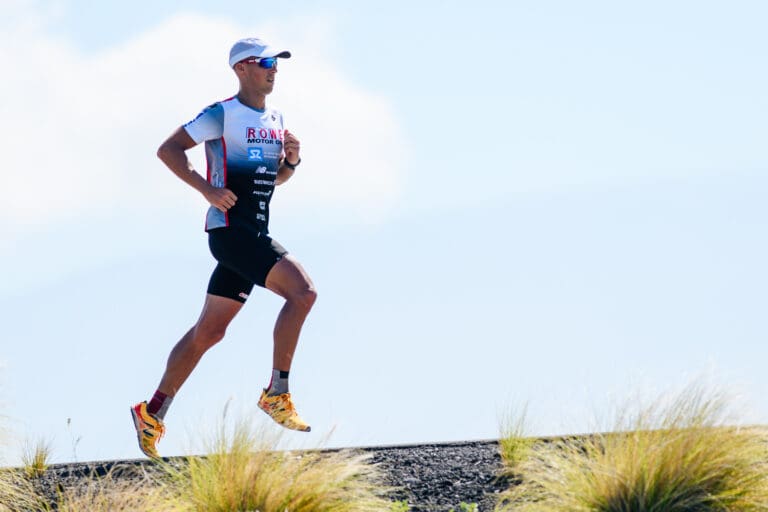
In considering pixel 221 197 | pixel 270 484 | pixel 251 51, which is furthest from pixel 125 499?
pixel 251 51

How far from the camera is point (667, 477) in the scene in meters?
5.26

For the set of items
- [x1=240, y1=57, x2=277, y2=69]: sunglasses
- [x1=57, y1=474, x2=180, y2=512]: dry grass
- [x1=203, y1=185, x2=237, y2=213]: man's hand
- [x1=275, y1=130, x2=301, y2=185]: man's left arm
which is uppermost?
[x1=240, y1=57, x2=277, y2=69]: sunglasses

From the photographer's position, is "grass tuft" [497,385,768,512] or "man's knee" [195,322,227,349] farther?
"man's knee" [195,322,227,349]

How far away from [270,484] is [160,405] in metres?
2.22

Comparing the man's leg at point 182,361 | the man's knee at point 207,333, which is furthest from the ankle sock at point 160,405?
the man's knee at point 207,333

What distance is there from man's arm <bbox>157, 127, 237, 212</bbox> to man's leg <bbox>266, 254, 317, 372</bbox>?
0.51 meters

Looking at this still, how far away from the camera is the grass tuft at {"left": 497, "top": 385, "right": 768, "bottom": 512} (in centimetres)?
523

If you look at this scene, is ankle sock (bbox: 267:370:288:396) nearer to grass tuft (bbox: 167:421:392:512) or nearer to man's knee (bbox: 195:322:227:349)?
man's knee (bbox: 195:322:227:349)

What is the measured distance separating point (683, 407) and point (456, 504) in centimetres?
132

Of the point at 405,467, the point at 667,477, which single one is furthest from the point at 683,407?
the point at 405,467

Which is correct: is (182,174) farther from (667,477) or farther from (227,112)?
(667,477)

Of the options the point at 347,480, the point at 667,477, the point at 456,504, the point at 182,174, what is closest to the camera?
the point at 667,477

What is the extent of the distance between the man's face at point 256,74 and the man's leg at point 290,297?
3.85 ft

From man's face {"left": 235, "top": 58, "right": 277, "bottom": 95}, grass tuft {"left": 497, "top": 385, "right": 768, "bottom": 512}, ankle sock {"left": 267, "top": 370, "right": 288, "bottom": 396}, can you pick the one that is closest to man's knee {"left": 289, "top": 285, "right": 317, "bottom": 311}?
ankle sock {"left": 267, "top": 370, "right": 288, "bottom": 396}
